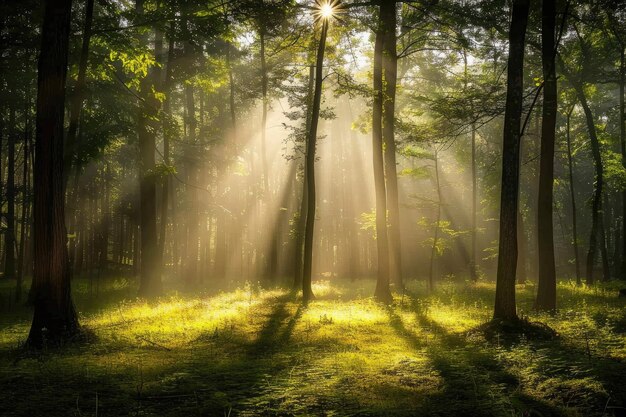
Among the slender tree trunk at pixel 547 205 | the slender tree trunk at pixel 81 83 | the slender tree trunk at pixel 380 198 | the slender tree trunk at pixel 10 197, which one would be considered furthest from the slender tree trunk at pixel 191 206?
the slender tree trunk at pixel 547 205

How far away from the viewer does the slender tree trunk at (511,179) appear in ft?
29.9

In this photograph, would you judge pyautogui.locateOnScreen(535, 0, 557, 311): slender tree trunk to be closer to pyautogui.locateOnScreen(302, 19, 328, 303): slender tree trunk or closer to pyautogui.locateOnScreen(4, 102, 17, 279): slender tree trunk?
pyautogui.locateOnScreen(302, 19, 328, 303): slender tree trunk

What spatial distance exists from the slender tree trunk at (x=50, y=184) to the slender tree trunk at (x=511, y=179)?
8.92 metres

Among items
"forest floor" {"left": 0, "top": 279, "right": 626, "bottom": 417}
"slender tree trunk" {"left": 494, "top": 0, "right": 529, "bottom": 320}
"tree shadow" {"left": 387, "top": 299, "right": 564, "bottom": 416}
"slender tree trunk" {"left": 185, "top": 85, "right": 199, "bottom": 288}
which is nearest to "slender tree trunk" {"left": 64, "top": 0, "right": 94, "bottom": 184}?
"forest floor" {"left": 0, "top": 279, "right": 626, "bottom": 417}

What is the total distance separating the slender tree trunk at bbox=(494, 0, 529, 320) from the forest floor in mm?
1024

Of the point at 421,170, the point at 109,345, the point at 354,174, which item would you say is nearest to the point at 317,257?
the point at 354,174

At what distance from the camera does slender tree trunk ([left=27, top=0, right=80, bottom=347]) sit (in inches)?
307

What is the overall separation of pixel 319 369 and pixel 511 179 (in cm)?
597

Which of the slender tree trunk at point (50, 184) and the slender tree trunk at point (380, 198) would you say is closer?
the slender tree trunk at point (50, 184)

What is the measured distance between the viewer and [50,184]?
7.84m

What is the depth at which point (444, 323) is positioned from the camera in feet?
35.0

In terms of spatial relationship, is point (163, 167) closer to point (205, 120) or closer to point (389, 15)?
point (389, 15)

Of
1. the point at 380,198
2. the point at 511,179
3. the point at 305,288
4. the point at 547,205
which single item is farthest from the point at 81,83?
the point at 547,205

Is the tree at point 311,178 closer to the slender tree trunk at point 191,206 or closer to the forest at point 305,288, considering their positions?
the forest at point 305,288
